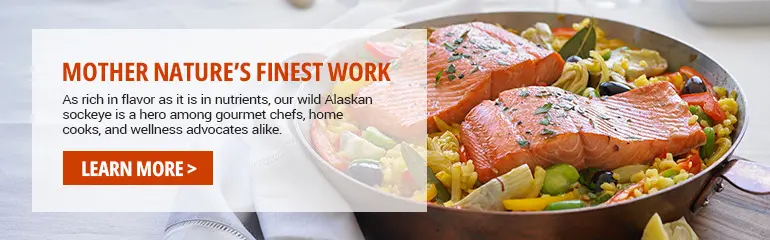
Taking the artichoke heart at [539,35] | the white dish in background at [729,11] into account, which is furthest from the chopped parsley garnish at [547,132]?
the white dish in background at [729,11]

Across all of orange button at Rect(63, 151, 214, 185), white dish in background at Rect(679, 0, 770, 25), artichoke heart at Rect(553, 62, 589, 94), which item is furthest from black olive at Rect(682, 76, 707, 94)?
orange button at Rect(63, 151, 214, 185)

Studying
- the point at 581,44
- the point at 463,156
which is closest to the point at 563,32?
the point at 581,44

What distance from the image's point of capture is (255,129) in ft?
9.18

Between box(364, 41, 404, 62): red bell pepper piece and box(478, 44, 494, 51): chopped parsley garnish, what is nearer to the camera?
box(478, 44, 494, 51): chopped parsley garnish

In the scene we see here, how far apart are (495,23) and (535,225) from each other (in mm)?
1499

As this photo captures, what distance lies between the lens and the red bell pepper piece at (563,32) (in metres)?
3.26

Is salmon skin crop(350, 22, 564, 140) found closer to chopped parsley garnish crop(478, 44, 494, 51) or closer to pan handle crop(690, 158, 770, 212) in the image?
chopped parsley garnish crop(478, 44, 494, 51)

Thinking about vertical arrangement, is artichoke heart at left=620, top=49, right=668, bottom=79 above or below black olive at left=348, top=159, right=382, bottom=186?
above

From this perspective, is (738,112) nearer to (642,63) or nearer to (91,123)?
(642,63)

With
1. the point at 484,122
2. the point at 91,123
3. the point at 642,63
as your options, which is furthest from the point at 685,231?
the point at 91,123

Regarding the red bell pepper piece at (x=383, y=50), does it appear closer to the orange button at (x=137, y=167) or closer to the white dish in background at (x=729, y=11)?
the orange button at (x=137, y=167)

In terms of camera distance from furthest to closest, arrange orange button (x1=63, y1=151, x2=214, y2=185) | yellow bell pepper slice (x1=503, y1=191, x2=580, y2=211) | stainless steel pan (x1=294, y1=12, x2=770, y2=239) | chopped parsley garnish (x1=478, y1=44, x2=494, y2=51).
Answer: chopped parsley garnish (x1=478, y1=44, x2=494, y2=51) < orange button (x1=63, y1=151, x2=214, y2=185) < yellow bell pepper slice (x1=503, y1=191, x2=580, y2=211) < stainless steel pan (x1=294, y1=12, x2=770, y2=239)

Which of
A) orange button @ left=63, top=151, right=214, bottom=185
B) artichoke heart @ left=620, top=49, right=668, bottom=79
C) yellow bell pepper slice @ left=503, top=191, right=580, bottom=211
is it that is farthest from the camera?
artichoke heart @ left=620, top=49, right=668, bottom=79

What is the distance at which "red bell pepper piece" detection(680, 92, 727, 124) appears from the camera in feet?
8.53
